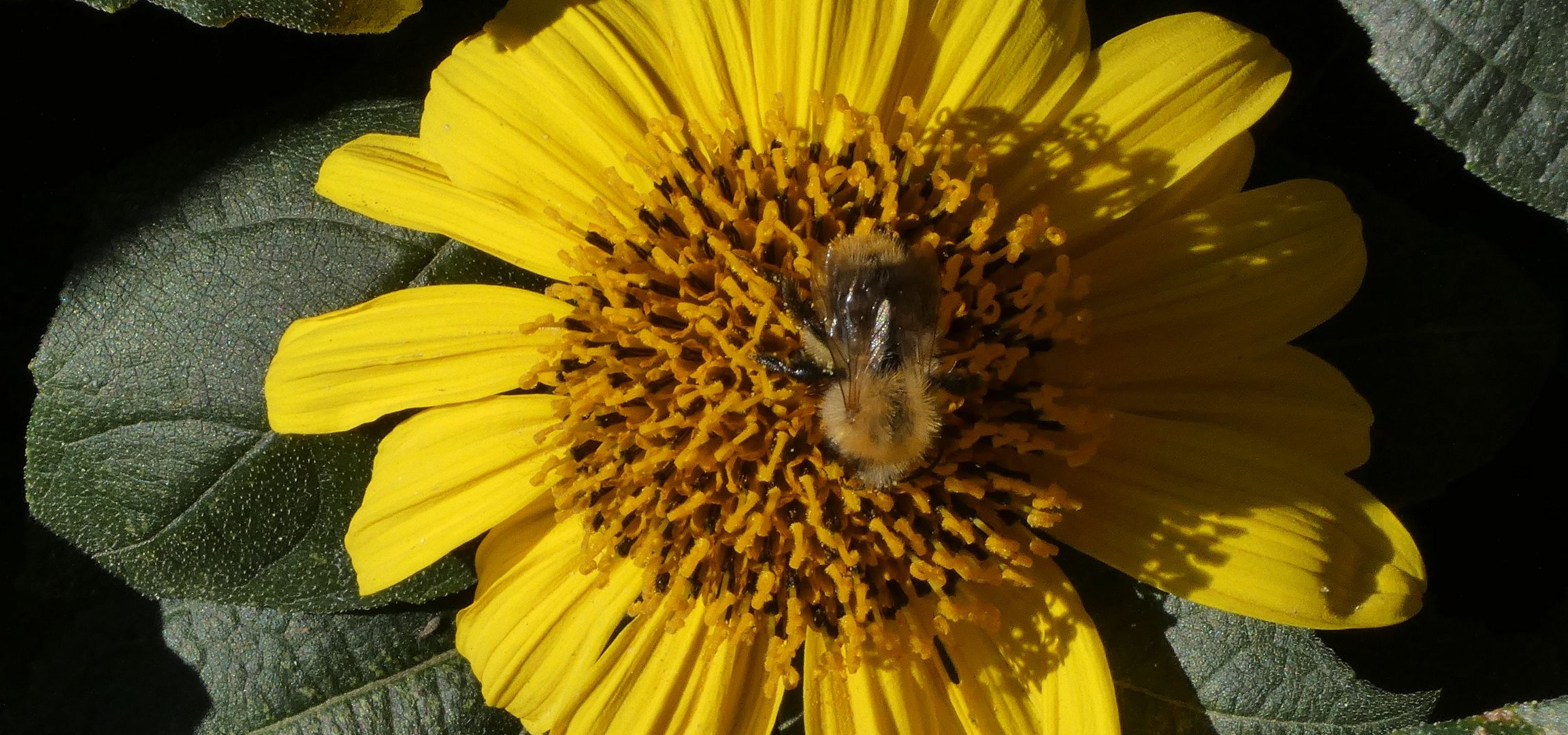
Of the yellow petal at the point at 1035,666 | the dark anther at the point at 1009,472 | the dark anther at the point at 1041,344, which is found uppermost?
the dark anther at the point at 1041,344

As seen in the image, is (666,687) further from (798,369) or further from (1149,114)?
(1149,114)

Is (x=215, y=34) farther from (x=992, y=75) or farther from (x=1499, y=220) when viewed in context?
(x=1499, y=220)

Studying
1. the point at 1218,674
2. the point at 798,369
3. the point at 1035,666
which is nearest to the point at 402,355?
the point at 798,369

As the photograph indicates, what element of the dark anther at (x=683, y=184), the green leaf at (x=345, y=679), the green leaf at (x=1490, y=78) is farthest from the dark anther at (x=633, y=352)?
the green leaf at (x=1490, y=78)

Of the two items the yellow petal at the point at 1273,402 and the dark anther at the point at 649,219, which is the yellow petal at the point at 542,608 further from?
the yellow petal at the point at 1273,402

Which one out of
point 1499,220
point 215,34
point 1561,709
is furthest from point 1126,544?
point 215,34

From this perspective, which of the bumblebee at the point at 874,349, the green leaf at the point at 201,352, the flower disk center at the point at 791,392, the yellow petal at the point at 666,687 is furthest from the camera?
the green leaf at the point at 201,352
